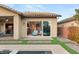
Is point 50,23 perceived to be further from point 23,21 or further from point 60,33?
point 23,21

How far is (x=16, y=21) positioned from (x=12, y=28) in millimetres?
1786

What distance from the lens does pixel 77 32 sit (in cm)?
1850

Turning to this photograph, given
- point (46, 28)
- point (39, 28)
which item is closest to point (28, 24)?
point (39, 28)

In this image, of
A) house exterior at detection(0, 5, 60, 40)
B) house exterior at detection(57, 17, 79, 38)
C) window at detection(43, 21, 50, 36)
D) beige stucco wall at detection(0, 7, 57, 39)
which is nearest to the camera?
beige stucco wall at detection(0, 7, 57, 39)

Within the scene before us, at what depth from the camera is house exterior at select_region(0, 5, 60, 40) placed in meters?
21.6

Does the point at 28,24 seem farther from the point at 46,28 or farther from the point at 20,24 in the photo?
the point at 46,28

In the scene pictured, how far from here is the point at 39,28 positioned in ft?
79.5

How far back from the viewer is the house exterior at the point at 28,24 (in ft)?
70.9

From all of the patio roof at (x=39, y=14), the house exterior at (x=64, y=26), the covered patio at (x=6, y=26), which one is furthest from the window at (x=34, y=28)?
the house exterior at (x=64, y=26)

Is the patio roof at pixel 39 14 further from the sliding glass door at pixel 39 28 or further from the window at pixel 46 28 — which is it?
the window at pixel 46 28

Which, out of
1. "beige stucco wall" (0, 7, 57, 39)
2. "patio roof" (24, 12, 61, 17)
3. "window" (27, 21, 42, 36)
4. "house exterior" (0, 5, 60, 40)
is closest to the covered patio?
"house exterior" (0, 5, 60, 40)

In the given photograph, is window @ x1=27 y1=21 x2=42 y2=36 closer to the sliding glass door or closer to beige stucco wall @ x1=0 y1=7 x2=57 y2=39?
the sliding glass door
